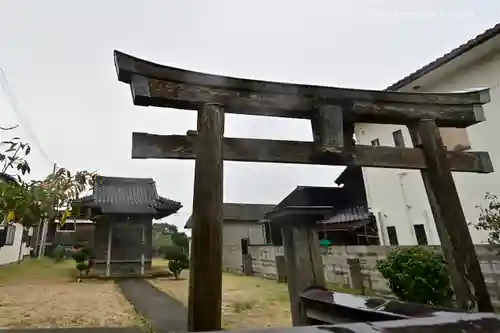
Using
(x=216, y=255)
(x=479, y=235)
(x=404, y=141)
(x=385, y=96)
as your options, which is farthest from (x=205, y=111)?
(x=404, y=141)

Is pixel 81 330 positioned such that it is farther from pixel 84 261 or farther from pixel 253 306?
pixel 84 261

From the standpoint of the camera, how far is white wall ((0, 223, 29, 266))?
16484 millimetres

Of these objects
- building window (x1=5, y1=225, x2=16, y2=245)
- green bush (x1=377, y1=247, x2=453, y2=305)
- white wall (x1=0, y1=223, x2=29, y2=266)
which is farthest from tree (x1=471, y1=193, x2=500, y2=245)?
building window (x1=5, y1=225, x2=16, y2=245)

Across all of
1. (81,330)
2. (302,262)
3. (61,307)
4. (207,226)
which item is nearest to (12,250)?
(61,307)

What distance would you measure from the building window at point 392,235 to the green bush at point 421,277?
432 cm

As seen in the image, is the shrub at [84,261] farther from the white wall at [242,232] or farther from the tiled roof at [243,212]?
the white wall at [242,232]

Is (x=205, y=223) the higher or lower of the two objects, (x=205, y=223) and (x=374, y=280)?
the higher

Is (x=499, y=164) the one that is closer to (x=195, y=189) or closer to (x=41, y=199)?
(x=195, y=189)

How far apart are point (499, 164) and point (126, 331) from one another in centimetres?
769

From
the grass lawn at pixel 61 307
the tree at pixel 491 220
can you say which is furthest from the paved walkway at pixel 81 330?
the tree at pixel 491 220

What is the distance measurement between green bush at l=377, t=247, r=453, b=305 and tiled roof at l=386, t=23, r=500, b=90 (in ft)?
13.8

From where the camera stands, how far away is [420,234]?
8742mm

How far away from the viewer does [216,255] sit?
2180 mm

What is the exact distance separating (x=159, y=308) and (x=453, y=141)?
7.66 m
